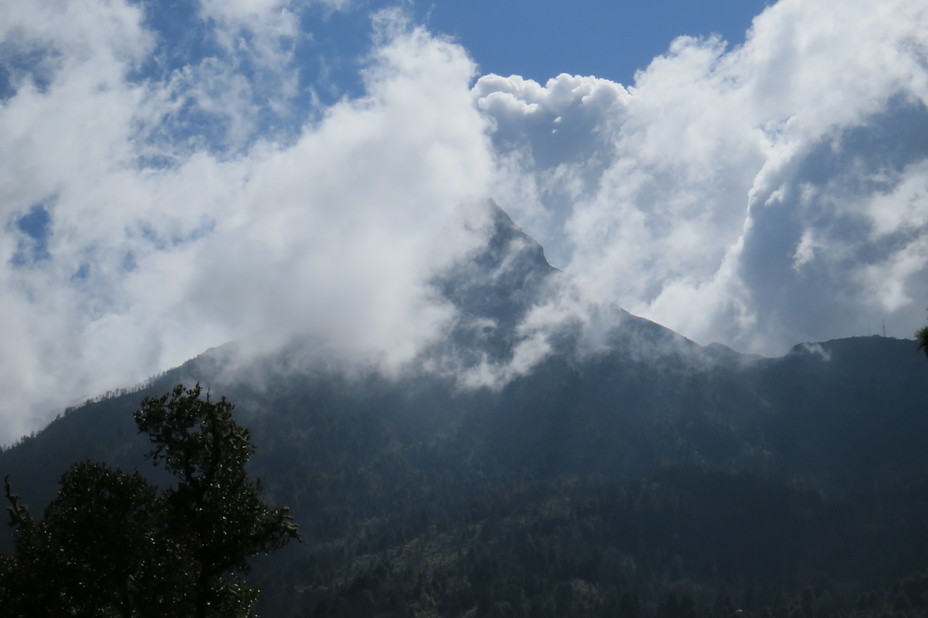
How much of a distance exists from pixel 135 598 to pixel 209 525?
5.99 metres

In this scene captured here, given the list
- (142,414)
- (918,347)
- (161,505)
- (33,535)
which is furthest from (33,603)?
(918,347)

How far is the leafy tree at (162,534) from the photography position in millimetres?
41406

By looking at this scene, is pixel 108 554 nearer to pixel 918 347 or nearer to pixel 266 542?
pixel 266 542

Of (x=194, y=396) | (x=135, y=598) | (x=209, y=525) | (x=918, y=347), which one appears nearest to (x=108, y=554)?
(x=135, y=598)

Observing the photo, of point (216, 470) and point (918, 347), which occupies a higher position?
point (216, 470)

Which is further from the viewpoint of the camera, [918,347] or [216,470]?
[216,470]

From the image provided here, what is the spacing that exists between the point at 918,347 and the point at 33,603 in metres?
44.8

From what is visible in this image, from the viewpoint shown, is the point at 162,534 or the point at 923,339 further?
→ the point at 162,534

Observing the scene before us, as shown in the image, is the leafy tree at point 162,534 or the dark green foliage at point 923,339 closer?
the dark green foliage at point 923,339

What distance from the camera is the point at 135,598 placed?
4228cm

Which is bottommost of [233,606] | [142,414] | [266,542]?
[233,606]

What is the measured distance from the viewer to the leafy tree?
41406mm

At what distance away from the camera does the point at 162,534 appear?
4256 cm

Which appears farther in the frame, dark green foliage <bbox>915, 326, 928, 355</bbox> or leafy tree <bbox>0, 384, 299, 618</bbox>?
leafy tree <bbox>0, 384, 299, 618</bbox>
